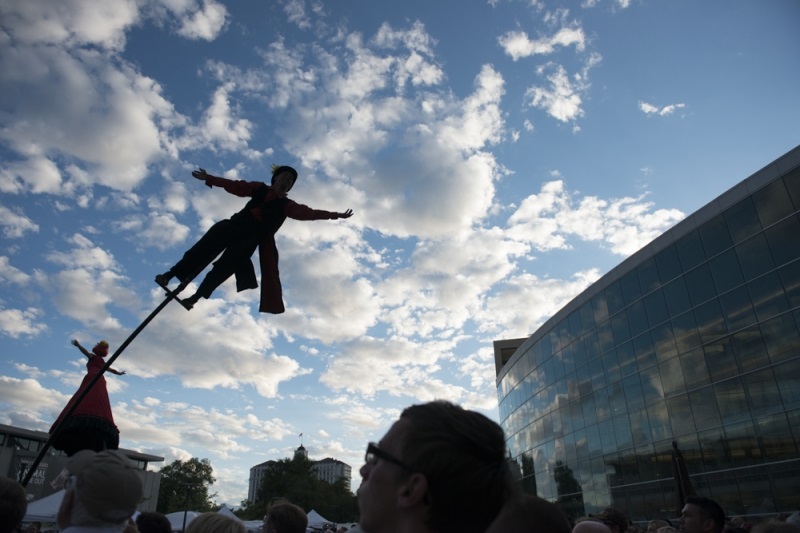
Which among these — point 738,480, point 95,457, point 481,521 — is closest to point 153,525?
point 95,457

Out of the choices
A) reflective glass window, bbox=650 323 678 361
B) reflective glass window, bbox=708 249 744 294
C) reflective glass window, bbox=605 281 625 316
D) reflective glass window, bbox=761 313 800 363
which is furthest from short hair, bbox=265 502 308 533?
reflective glass window, bbox=605 281 625 316

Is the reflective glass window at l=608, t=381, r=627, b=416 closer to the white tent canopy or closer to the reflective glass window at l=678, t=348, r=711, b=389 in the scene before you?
the reflective glass window at l=678, t=348, r=711, b=389

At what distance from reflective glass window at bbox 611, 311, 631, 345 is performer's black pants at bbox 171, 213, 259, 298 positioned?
79.9ft

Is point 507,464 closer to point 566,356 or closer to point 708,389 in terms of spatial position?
point 708,389

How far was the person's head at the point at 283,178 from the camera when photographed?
4324mm

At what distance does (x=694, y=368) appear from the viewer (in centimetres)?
2108

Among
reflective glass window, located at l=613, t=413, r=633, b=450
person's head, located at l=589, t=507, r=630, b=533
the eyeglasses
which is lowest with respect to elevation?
person's head, located at l=589, t=507, r=630, b=533

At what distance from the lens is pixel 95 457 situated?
2145 mm

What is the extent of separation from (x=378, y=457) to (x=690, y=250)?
24.0m

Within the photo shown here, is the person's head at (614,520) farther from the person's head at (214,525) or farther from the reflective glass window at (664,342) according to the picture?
the reflective glass window at (664,342)

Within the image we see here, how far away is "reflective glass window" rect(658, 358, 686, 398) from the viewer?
2175cm

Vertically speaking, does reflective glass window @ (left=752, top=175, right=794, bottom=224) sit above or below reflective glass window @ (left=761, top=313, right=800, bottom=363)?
above

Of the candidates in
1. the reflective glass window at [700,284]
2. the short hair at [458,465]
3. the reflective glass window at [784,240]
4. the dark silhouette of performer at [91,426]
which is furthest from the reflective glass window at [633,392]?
the short hair at [458,465]

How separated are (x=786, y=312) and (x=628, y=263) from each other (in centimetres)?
864
